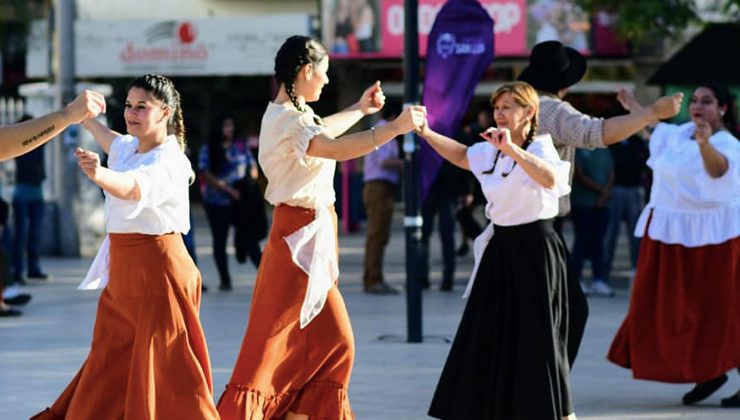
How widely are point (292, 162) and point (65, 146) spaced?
12809mm

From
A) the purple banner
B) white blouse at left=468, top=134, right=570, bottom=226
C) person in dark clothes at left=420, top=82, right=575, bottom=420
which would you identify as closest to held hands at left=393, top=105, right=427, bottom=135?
person in dark clothes at left=420, top=82, right=575, bottom=420

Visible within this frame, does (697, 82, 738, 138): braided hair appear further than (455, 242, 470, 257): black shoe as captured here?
No

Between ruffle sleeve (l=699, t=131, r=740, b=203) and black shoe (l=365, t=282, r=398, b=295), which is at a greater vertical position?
ruffle sleeve (l=699, t=131, r=740, b=203)

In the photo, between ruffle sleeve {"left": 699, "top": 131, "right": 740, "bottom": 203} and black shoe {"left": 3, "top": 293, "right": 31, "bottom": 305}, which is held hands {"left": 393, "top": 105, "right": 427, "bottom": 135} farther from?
black shoe {"left": 3, "top": 293, "right": 31, "bottom": 305}

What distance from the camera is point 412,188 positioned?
11398 millimetres

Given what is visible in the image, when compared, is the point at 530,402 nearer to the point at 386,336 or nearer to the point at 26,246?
the point at 386,336

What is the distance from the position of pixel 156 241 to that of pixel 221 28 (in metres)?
23.1

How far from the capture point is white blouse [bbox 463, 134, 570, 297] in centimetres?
714

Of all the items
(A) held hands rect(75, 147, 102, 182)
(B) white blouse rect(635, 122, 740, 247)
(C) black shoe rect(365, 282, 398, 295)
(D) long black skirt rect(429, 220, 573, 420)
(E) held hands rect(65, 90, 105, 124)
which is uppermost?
(E) held hands rect(65, 90, 105, 124)

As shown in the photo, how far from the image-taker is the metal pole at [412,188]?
11188 mm

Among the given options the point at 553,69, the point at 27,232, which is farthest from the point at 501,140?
the point at 27,232

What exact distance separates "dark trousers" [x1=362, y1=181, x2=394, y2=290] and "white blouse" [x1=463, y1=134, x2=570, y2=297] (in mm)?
8041

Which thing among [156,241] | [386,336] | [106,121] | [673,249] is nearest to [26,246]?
[106,121]

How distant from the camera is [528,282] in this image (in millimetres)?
7242
